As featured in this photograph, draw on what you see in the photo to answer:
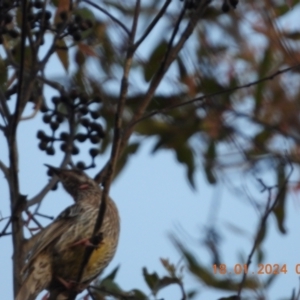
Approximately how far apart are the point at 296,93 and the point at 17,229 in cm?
154

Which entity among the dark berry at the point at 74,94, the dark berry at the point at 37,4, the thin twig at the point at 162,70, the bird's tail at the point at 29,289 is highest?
the dark berry at the point at 37,4

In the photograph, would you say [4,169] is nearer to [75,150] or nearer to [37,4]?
[75,150]

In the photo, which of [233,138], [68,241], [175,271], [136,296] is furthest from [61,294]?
[233,138]

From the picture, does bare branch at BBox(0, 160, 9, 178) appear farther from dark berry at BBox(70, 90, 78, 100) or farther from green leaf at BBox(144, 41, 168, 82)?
green leaf at BBox(144, 41, 168, 82)

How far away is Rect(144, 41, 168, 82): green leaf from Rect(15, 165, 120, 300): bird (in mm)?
450

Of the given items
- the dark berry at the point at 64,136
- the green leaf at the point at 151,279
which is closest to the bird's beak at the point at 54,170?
the dark berry at the point at 64,136

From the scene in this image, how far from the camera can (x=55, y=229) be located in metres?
2.89

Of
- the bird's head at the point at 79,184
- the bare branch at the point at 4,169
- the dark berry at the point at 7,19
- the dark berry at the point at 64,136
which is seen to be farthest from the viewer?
the bird's head at the point at 79,184

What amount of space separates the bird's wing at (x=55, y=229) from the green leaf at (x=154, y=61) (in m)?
0.55

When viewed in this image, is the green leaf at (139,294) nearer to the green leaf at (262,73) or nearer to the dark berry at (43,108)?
the dark berry at (43,108)

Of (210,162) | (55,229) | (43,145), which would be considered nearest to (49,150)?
(43,145)

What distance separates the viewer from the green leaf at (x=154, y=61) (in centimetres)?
308

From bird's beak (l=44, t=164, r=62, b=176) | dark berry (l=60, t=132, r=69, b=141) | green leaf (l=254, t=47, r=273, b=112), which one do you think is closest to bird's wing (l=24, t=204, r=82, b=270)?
bird's beak (l=44, t=164, r=62, b=176)

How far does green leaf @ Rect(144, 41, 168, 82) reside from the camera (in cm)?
308
